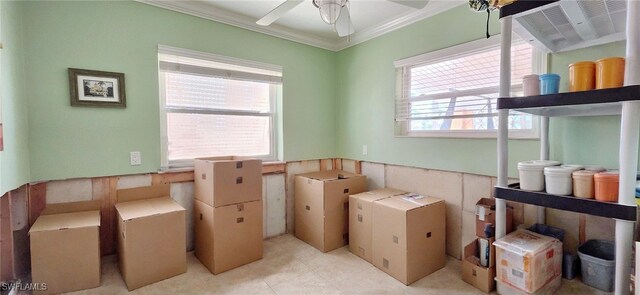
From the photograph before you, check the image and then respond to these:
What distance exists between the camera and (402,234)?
2160 millimetres

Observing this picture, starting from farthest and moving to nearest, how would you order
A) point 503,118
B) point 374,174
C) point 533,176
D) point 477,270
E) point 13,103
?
point 374,174 → point 477,270 → point 13,103 → point 503,118 → point 533,176

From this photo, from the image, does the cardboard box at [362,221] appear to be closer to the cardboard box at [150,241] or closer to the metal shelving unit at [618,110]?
the metal shelving unit at [618,110]

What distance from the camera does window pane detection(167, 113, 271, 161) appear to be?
8.61 ft

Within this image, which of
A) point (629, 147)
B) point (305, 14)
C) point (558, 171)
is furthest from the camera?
point (305, 14)

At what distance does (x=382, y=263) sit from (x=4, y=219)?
9.17ft

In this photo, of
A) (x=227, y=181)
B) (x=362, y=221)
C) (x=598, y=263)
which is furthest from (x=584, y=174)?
(x=227, y=181)

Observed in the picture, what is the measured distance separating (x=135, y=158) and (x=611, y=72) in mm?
3149

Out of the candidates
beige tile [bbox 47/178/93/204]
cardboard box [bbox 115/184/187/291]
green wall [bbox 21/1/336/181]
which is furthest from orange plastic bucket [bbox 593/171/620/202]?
beige tile [bbox 47/178/93/204]

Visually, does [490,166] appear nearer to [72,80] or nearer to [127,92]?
[127,92]

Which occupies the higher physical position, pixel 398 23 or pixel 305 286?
pixel 398 23

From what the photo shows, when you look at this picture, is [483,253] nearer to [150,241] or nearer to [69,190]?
[150,241]

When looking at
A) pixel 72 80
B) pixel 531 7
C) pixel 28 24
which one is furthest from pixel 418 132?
pixel 28 24

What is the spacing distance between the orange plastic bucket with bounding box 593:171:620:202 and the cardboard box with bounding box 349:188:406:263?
1.49 meters

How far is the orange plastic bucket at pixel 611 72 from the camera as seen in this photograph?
121cm
